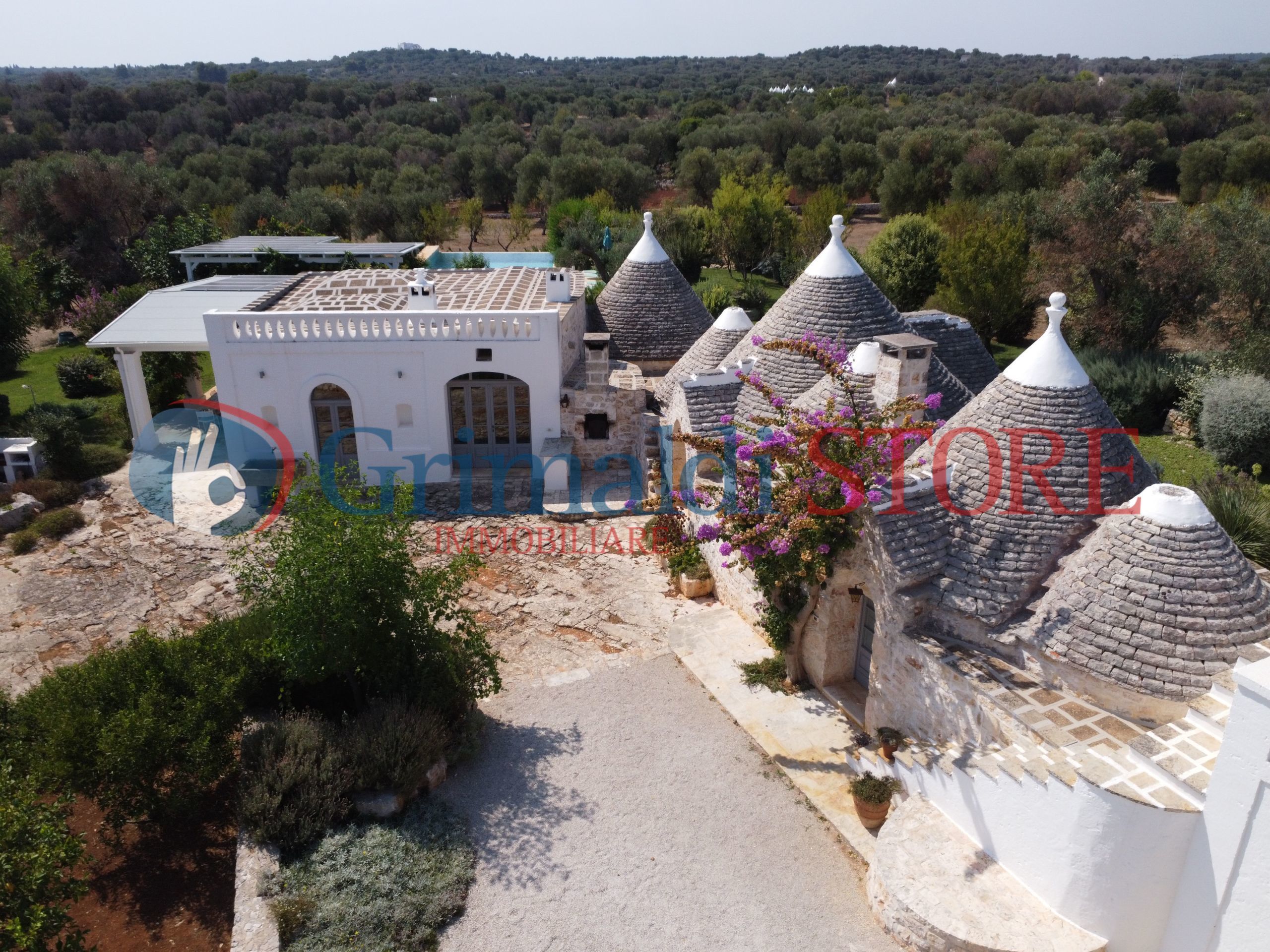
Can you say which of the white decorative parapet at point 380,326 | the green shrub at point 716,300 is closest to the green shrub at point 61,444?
the white decorative parapet at point 380,326

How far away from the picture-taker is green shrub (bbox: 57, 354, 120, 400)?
27.1 metres

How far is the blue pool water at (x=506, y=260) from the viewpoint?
33594 mm

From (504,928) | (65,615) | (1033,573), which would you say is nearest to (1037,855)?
(1033,573)

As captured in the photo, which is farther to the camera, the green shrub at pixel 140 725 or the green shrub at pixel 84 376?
the green shrub at pixel 84 376

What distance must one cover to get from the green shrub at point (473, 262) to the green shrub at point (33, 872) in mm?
27315

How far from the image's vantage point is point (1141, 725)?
9.56 meters

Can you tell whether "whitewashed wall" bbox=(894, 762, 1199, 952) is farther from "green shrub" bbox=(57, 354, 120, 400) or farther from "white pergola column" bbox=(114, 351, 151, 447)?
"green shrub" bbox=(57, 354, 120, 400)

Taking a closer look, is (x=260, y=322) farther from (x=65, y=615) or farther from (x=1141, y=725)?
(x=1141, y=725)

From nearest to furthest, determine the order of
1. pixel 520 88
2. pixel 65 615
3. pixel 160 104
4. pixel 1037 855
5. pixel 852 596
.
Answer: pixel 1037 855, pixel 852 596, pixel 65 615, pixel 160 104, pixel 520 88

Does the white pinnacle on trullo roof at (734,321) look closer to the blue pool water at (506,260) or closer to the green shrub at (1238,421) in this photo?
the green shrub at (1238,421)

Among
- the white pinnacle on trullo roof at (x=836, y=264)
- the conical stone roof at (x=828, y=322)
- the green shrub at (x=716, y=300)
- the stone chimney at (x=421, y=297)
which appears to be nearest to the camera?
the conical stone roof at (x=828, y=322)

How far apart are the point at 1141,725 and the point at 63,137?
80081 mm

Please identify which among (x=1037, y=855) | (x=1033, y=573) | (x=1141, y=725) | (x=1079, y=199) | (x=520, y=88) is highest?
(x=520, y=88)

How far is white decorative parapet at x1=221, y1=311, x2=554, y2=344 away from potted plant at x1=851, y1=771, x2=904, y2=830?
40.5 ft
